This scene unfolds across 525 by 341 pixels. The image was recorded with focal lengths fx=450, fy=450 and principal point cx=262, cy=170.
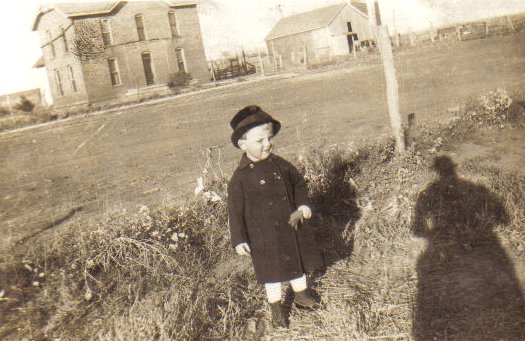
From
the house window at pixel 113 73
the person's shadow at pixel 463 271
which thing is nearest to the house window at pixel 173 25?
the house window at pixel 113 73

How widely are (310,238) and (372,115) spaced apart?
7089 millimetres

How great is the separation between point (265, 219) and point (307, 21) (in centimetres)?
4362

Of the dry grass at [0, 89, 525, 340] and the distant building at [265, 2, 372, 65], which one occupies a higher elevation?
the distant building at [265, 2, 372, 65]

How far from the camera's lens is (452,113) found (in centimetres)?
792

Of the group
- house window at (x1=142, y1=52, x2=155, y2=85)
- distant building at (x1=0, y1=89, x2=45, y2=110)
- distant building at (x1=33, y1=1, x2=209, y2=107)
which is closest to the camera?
distant building at (x1=33, y1=1, x2=209, y2=107)

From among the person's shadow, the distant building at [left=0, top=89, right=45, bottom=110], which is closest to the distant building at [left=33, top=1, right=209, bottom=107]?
the distant building at [left=0, top=89, right=45, bottom=110]

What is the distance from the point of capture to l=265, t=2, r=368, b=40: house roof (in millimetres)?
41688

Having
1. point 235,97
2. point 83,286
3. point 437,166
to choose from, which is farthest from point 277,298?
point 235,97

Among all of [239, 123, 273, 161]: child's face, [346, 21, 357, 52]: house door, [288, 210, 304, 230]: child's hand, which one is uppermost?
[346, 21, 357, 52]: house door

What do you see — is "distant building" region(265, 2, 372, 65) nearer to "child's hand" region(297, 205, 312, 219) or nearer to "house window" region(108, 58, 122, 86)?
"house window" region(108, 58, 122, 86)

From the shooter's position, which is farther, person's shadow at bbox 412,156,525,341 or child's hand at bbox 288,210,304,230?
child's hand at bbox 288,210,304,230

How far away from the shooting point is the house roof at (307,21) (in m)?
41.7

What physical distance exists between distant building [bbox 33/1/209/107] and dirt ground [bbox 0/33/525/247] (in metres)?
6.68

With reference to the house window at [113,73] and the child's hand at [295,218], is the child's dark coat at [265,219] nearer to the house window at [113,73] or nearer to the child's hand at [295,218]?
the child's hand at [295,218]
